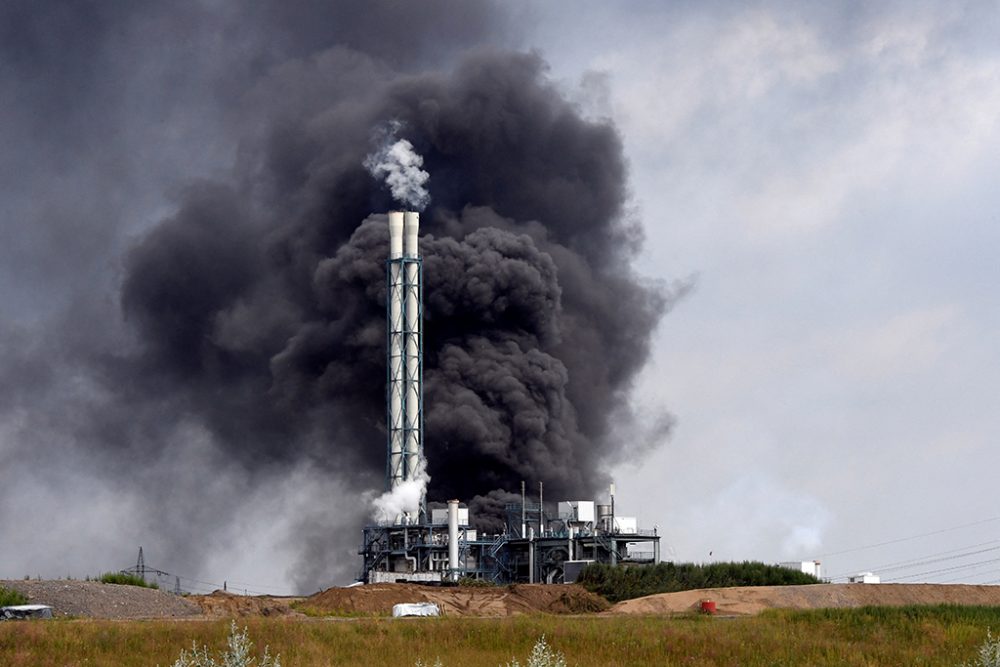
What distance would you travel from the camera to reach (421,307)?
109562 mm

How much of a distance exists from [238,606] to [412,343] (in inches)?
1655

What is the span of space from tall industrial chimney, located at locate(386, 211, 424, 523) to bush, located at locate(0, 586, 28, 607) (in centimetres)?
4946

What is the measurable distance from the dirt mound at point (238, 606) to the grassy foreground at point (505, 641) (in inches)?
454

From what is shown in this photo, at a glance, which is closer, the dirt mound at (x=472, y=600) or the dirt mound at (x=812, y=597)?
the dirt mound at (x=812, y=597)

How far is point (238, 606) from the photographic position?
2731 inches

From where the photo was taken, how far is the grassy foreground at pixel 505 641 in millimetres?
46156

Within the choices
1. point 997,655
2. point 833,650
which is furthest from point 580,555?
point 997,655

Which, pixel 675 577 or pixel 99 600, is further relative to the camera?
pixel 675 577

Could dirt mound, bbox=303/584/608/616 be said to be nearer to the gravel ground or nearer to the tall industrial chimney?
the gravel ground

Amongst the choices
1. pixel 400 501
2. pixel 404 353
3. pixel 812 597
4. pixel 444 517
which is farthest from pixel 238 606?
pixel 404 353

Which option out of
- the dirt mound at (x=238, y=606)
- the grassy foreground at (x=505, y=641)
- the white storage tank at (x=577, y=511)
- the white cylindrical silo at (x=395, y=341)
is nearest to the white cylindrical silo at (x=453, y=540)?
the white storage tank at (x=577, y=511)

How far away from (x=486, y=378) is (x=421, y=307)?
758 cm

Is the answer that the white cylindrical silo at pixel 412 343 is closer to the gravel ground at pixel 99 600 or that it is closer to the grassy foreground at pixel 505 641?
the gravel ground at pixel 99 600

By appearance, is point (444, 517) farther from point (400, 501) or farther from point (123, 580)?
point (123, 580)
